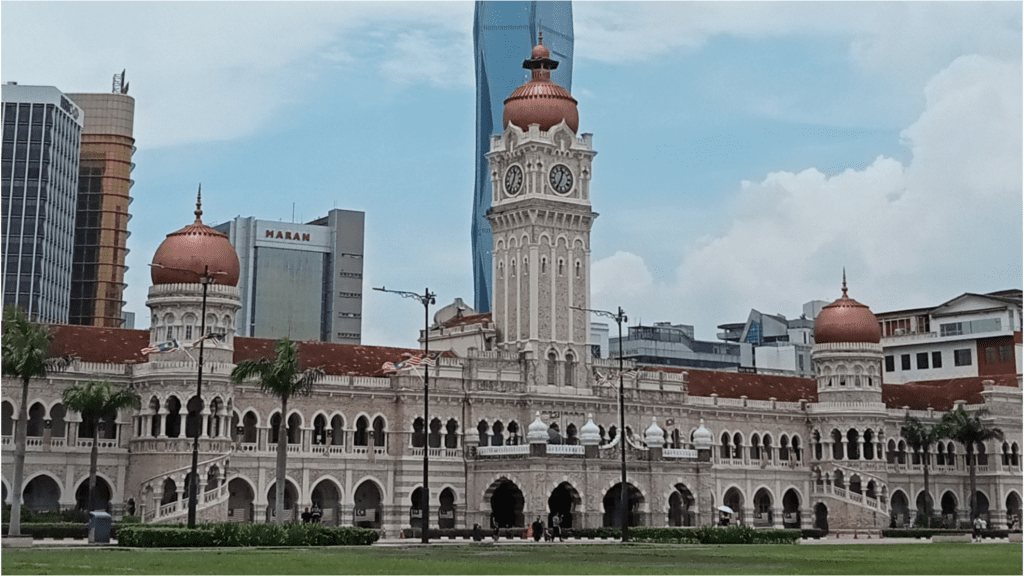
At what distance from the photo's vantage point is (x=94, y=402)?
230 ft

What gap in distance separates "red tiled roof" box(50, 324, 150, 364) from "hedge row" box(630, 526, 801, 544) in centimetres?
3116

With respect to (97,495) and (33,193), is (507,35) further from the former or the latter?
(97,495)

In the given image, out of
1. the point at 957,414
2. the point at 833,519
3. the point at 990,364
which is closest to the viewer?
the point at 833,519

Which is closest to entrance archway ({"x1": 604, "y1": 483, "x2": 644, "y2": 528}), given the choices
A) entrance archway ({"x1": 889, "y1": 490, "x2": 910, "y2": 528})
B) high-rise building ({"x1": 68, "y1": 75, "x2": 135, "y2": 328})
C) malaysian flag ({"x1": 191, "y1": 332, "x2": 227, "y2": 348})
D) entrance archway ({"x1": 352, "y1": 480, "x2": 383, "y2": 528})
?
entrance archway ({"x1": 352, "y1": 480, "x2": 383, "y2": 528})

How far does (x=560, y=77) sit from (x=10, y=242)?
3156 inches

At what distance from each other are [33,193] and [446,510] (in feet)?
232

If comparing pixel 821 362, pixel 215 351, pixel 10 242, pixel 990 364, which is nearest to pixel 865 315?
pixel 821 362

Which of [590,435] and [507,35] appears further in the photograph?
[507,35]

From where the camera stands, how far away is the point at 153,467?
2982 inches

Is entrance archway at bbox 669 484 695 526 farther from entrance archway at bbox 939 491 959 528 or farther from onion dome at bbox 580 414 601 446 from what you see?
entrance archway at bbox 939 491 959 528

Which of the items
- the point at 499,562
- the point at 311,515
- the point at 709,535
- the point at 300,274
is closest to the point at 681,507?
the point at 709,535

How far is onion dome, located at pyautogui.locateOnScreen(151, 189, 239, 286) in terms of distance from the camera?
7806 centimetres

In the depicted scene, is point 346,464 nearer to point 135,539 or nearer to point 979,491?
point 135,539

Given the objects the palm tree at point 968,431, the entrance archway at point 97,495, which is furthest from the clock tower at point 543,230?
the palm tree at point 968,431
